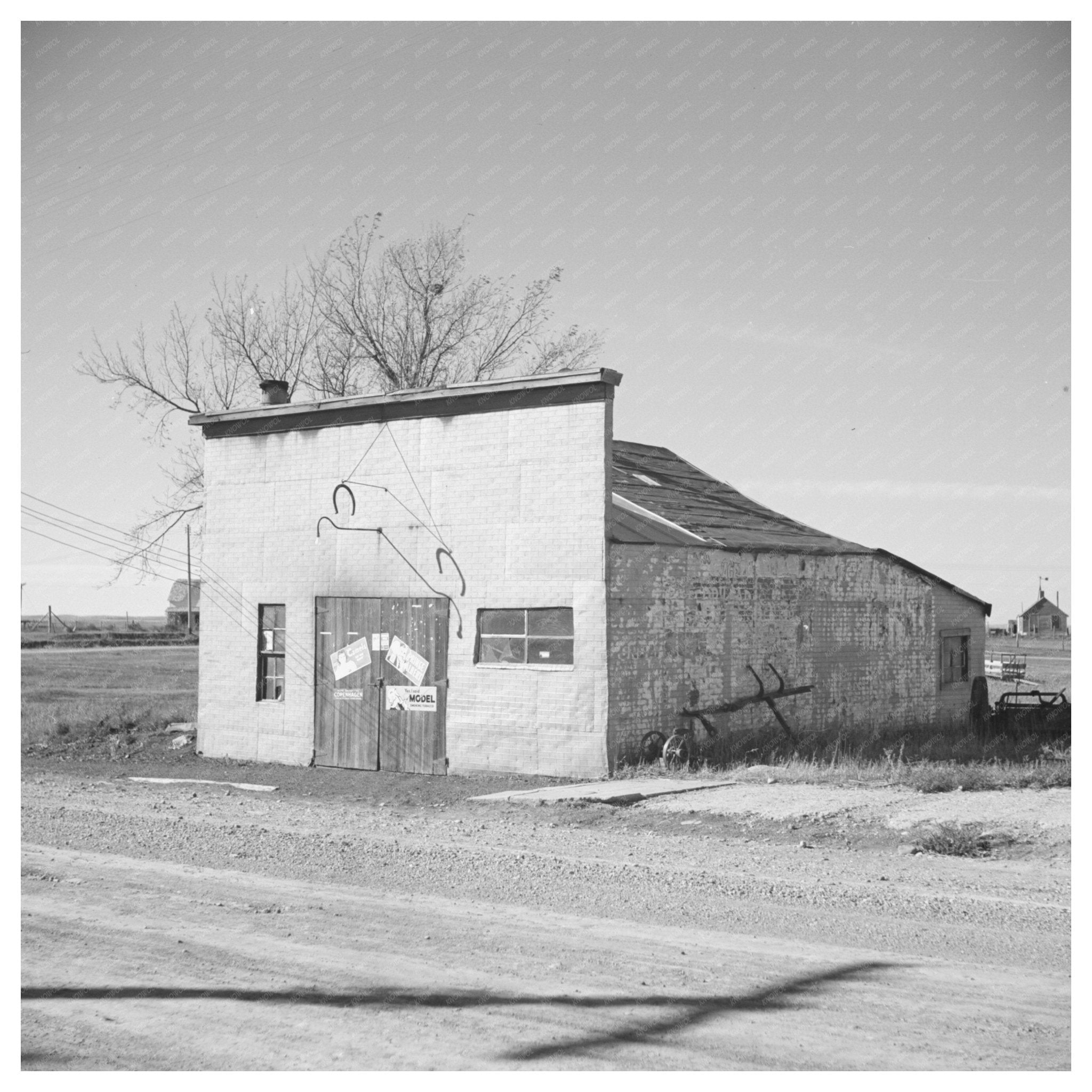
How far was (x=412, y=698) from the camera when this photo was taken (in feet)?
54.9

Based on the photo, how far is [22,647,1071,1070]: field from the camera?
5527 millimetres

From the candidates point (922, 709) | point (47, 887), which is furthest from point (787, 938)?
point (922, 709)

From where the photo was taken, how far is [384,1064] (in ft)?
17.4

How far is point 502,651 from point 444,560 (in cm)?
155

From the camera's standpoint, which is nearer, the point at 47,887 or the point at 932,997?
the point at 932,997

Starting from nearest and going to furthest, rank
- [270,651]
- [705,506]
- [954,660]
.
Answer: [270,651]
[705,506]
[954,660]

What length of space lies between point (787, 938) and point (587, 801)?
5.97 meters

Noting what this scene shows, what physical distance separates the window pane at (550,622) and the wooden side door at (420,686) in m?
1.38

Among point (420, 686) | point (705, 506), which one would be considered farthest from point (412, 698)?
point (705, 506)

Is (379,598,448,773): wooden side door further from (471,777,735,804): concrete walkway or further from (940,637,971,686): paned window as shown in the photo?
(940,637,971,686): paned window

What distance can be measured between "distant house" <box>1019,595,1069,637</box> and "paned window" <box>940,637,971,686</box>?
83574mm

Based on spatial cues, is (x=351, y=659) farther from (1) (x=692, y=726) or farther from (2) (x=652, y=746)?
(1) (x=692, y=726)

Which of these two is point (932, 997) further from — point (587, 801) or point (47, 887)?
point (587, 801)

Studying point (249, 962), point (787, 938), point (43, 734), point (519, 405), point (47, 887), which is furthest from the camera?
point (43, 734)
